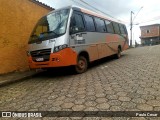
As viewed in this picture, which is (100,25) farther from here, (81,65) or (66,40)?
(66,40)

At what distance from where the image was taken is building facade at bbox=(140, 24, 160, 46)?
5531 centimetres

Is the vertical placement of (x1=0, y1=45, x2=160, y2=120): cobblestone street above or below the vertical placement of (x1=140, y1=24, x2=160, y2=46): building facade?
below

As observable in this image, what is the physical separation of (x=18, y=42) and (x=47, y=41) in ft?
8.33

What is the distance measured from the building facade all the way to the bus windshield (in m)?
51.5

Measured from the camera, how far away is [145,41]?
57.3 meters

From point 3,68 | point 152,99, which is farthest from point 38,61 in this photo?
point 152,99

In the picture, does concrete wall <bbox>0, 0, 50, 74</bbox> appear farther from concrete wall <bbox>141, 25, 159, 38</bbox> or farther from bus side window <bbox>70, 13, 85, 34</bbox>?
concrete wall <bbox>141, 25, 159, 38</bbox>

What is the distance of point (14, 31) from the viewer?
8.39 meters

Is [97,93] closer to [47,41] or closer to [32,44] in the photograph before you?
[47,41]

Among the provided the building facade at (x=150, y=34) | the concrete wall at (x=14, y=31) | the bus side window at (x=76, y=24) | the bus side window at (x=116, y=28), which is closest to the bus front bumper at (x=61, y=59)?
the bus side window at (x=76, y=24)

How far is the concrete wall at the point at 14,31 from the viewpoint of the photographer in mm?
7832

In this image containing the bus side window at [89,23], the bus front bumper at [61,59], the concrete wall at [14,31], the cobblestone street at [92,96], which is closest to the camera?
the cobblestone street at [92,96]

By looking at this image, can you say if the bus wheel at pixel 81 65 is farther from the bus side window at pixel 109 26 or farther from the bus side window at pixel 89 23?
the bus side window at pixel 109 26

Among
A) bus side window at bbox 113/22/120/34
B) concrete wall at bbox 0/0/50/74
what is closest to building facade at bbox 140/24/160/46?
bus side window at bbox 113/22/120/34
